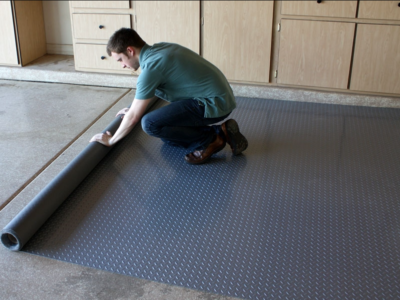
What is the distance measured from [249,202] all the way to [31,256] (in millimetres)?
1079

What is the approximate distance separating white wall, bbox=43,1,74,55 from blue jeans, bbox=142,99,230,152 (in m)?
2.42

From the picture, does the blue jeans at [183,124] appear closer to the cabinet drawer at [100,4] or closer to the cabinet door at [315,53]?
the cabinet door at [315,53]

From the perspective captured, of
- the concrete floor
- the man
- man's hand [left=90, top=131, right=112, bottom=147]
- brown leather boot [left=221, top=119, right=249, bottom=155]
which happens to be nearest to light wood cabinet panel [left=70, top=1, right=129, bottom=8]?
the concrete floor

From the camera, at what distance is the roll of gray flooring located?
199cm

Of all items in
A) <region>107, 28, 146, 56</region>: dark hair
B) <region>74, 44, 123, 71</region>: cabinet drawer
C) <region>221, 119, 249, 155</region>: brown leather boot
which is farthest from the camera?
<region>74, 44, 123, 71</region>: cabinet drawer

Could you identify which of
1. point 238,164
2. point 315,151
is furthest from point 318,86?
point 238,164

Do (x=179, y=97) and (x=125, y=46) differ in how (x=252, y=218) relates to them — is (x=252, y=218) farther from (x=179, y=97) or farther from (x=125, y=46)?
(x=125, y=46)

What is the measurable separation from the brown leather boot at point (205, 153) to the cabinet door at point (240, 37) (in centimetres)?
121

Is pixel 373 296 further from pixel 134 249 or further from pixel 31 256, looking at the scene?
pixel 31 256

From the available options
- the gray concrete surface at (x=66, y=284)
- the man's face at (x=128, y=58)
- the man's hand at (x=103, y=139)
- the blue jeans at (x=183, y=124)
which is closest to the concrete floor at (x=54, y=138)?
the gray concrete surface at (x=66, y=284)

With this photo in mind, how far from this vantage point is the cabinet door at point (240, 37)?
370 centimetres

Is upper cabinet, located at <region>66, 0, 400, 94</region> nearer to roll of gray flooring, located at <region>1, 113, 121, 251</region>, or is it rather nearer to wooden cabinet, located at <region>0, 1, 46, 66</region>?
wooden cabinet, located at <region>0, 1, 46, 66</region>

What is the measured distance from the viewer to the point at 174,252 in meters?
2.01

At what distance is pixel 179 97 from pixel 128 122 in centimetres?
36
